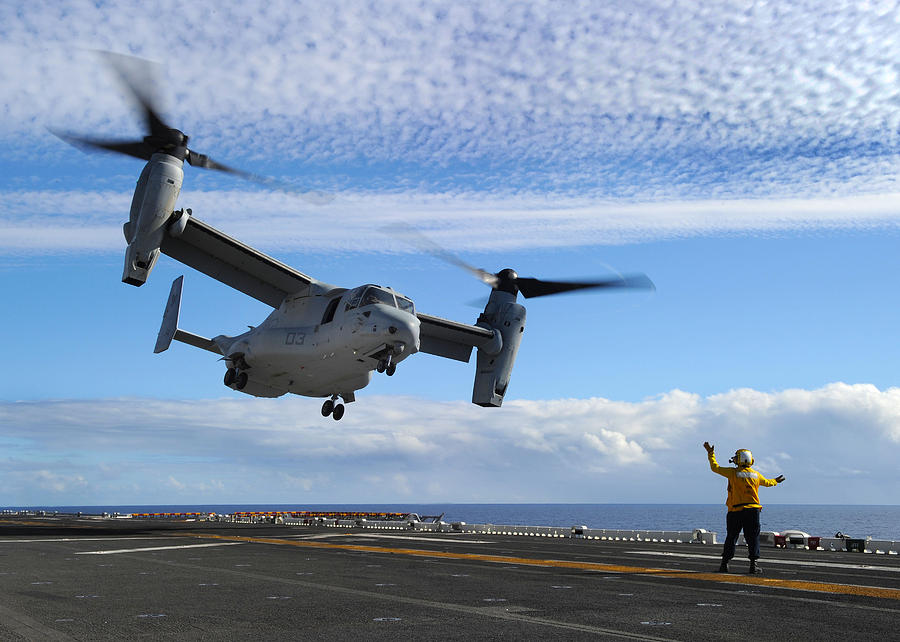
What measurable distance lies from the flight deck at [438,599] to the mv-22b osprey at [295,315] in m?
11.2

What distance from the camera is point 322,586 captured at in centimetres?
1012

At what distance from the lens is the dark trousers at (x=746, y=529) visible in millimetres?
11906

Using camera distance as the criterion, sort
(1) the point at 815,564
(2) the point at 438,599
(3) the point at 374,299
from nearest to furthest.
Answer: (2) the point at 438,599
(1) the point at 815,564
(3) the point at 374,299

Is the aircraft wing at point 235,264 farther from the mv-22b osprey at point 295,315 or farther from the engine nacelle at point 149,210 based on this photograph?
the engine nacelle at point 149,210

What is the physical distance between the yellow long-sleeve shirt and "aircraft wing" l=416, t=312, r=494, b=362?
19676 millimetres

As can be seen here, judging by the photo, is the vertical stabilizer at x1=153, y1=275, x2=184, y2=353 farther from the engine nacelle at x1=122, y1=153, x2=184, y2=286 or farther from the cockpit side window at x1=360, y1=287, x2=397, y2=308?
the cockpit side window at x1=360, y1=287, x2=397, y2=308

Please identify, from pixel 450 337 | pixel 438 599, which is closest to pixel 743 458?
pixel 438 599

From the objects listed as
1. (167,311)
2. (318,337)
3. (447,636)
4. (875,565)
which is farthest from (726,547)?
(167,311)

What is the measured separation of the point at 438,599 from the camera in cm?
866

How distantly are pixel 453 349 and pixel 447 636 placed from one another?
2906cm

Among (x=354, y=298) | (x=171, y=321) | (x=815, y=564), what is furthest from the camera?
(x=171, y=321)

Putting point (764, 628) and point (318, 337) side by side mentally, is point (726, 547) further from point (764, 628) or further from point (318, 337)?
point (318, 337)

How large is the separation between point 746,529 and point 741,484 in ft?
2.29

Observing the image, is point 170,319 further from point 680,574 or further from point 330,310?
point 680,574
